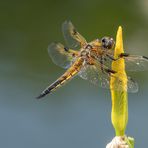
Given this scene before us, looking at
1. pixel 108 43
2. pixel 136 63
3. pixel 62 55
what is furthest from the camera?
pixel 62 55

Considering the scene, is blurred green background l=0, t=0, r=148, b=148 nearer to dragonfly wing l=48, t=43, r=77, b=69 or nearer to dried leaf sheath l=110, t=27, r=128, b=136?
dragonfly wing l=48, t=43, r=77, b=69

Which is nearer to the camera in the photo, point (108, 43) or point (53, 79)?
point (108, 43)

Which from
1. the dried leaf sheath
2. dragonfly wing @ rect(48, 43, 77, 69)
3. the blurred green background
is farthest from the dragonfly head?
the blurred green background

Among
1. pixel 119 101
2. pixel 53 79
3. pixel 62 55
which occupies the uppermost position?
pixel 53 79

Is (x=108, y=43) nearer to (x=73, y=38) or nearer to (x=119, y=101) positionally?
(x=73, y=38)

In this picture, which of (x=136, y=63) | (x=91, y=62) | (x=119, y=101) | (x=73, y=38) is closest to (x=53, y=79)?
(x=73, y=38)

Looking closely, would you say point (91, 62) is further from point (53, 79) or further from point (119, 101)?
point (53, 79)

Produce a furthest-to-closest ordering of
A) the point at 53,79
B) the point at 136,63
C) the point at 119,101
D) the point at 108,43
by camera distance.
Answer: the point at 53,79 < the point at 108,43 < the point at 136,63 < the point at 119,101

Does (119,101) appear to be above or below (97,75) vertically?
below
